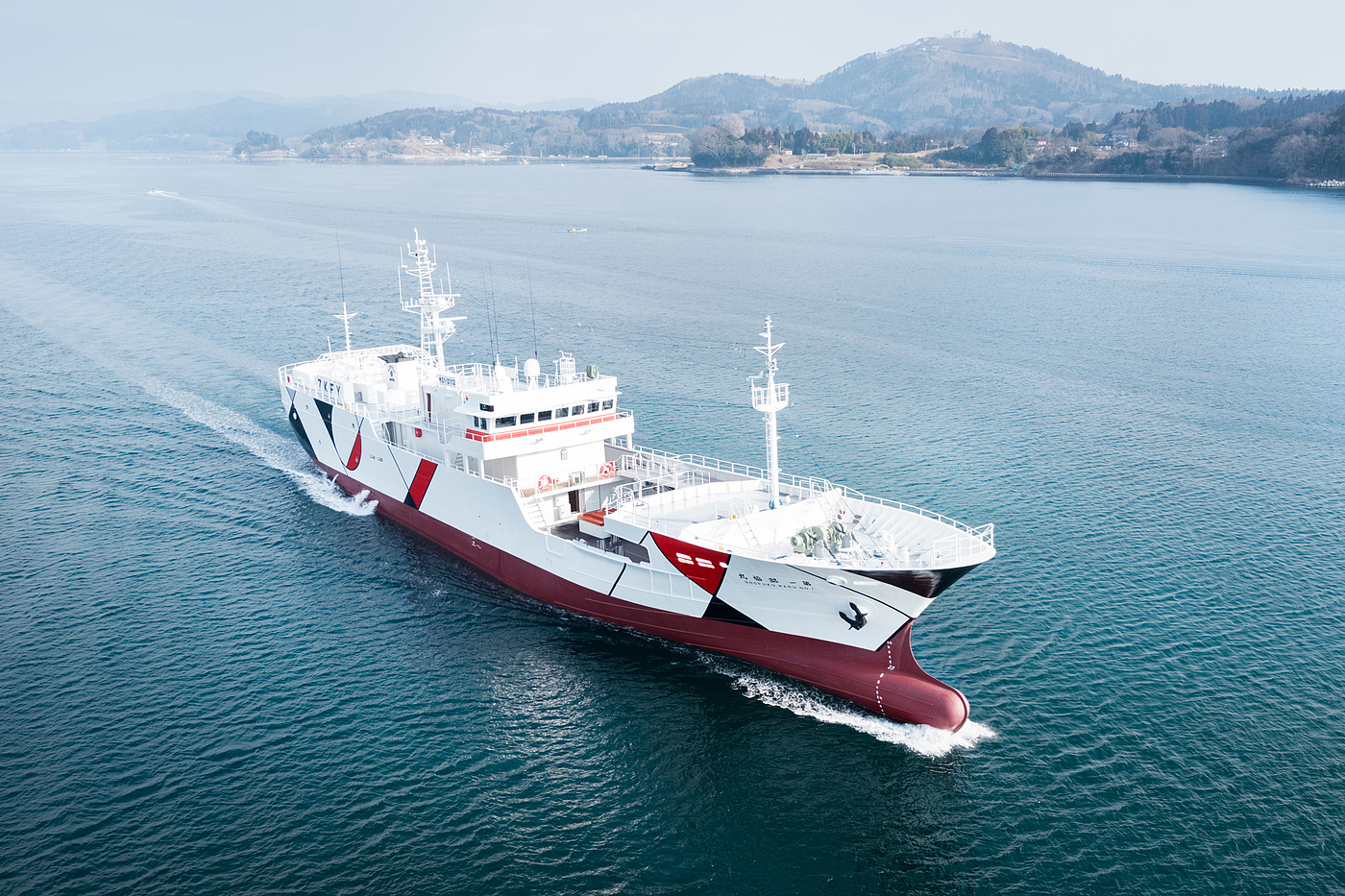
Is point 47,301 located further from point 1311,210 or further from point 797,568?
point 1311,210

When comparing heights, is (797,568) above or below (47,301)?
below

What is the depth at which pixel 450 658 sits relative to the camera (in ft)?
86.1

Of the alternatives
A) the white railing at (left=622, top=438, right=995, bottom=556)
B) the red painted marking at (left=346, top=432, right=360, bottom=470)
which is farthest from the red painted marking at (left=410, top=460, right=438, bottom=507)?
the white railing at (left=622, top=438, right=995, bottom=556)

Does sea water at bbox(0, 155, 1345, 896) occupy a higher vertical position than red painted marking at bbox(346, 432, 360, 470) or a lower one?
lower

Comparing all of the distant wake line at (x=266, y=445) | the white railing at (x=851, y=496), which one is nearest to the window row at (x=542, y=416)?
the white railing at (x=851, y=496)

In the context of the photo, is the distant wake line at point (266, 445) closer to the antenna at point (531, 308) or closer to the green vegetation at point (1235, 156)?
the antenna at point (531, 308)

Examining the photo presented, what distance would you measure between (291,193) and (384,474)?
499ft

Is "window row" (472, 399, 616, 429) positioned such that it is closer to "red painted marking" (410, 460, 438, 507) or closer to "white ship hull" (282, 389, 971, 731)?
"white ship hull" (282, 389, 971, 731)

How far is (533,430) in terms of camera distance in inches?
1201

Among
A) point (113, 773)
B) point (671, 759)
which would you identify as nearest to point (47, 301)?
point (113, 773)

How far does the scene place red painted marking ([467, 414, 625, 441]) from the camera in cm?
2991

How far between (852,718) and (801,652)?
2249 millimetres

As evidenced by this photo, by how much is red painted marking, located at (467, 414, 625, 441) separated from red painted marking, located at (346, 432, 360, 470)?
30.3 feet

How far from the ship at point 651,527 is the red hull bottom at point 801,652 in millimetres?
48
